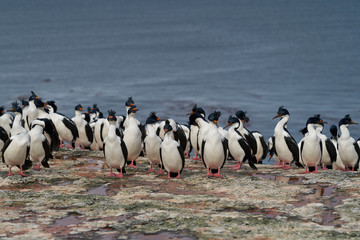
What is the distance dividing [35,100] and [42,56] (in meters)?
109

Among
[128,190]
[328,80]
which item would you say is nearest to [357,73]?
[328,80]

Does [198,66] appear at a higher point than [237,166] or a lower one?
higher

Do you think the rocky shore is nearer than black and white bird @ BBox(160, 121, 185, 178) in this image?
Yes

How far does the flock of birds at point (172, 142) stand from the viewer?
742 inches

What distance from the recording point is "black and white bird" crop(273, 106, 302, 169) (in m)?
21.3

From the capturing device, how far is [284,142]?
21531 mm

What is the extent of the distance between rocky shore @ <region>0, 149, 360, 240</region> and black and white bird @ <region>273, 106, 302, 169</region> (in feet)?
4.39

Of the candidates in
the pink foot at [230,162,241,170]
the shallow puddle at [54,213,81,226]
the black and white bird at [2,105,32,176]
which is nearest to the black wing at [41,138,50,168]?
the black and white bird at [2,105,32,176]

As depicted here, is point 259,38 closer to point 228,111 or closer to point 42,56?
point 42,56

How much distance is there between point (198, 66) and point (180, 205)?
3805 inches

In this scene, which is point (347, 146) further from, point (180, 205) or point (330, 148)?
point (180, 205)

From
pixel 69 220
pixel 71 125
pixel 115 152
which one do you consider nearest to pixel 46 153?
pixel 115 152

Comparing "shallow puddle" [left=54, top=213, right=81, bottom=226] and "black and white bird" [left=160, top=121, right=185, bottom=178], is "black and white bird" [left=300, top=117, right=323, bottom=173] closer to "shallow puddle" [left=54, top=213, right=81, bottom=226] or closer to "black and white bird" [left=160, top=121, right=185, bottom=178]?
"black and white bird" [left=160, top=121, right=185, bottom=178]

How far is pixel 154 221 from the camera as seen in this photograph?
13.9 metres
